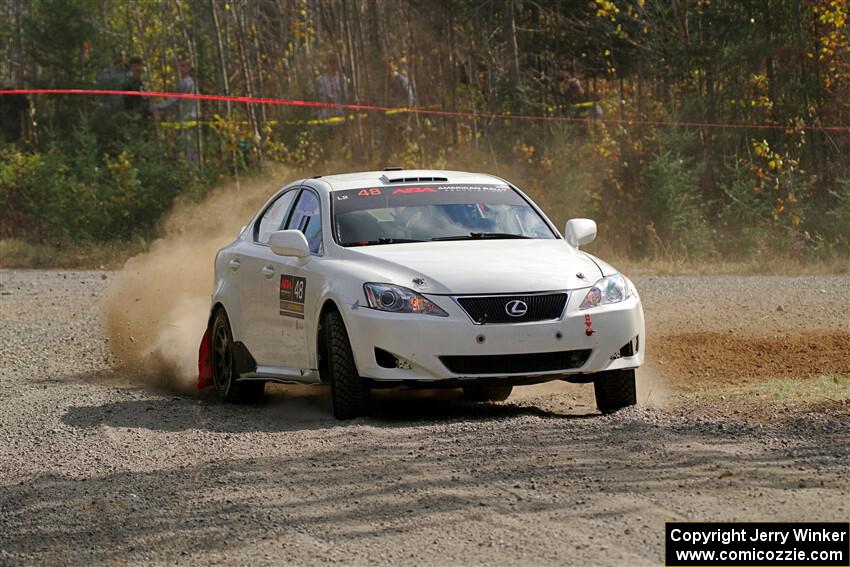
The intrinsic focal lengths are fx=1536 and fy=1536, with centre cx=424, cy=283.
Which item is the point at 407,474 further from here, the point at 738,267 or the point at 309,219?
the point at 738,267

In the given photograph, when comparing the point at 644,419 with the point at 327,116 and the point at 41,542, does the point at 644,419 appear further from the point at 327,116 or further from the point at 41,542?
the point at 327,116

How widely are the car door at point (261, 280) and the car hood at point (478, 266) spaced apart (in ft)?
3.50

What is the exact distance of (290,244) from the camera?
10.2 metres

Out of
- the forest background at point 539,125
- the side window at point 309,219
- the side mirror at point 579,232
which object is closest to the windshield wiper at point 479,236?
the side mirror at point 579,232

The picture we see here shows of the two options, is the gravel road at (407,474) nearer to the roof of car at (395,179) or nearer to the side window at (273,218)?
the side window at (273,218)

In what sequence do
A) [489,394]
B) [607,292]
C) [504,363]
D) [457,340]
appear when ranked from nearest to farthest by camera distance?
[457,340], [504,363], [607,292], [489,394]

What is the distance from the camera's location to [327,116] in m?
28.2

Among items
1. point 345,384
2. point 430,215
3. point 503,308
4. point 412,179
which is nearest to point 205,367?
point 412,179

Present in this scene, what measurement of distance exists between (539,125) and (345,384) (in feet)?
61.2

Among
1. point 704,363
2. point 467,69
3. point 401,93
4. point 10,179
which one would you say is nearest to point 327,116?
point 401,93

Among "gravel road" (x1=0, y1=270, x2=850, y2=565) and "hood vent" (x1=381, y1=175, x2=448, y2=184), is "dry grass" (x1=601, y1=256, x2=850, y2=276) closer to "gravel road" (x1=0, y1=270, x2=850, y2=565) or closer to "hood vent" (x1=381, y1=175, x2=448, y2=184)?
"gravel road" (x1=0, y1=270, x2=850, y2=565)

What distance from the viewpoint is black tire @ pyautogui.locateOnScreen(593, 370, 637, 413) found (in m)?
9.67

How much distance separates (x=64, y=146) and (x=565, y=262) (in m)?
21.8

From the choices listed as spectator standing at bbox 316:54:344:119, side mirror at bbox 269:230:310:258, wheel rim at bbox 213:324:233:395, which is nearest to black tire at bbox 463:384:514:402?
wheel rim at bbox 213:324:233:395
